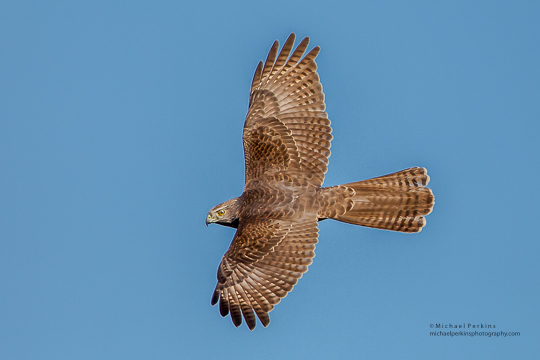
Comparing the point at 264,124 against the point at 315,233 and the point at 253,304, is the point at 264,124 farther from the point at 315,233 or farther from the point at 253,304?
the point at 253,304

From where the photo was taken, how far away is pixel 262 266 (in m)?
11.4

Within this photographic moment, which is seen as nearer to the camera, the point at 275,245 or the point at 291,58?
the point at 275,245

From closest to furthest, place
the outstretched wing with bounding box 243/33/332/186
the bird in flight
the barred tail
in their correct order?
the bird in flight
the barred tail
the outstretched wing with bounding box 243/33/332/186

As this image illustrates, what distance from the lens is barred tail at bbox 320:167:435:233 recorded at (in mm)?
11805

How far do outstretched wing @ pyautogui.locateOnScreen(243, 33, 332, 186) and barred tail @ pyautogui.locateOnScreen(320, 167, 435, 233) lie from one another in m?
0.69

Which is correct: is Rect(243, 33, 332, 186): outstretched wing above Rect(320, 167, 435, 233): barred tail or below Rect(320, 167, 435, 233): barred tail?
above

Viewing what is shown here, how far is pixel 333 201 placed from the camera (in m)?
11.8

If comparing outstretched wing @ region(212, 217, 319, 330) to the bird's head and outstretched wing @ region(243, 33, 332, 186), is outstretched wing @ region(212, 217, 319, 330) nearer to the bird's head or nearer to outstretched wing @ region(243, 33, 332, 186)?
the bird's head

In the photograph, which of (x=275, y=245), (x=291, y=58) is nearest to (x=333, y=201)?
(x=275, y=245)

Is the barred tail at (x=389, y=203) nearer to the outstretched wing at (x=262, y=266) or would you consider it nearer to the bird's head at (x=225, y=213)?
the outstretched wing at (x=262, y=266)

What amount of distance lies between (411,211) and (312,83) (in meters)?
2.89

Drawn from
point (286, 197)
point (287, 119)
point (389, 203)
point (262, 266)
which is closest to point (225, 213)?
point (286, 197)

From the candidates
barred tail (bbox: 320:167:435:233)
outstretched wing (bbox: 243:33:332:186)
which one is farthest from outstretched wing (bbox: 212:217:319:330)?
outstretched wing (bbox: 243:33:332:186)

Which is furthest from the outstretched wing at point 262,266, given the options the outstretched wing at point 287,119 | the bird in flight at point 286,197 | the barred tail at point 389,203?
the outstretched wing at point 287,119
